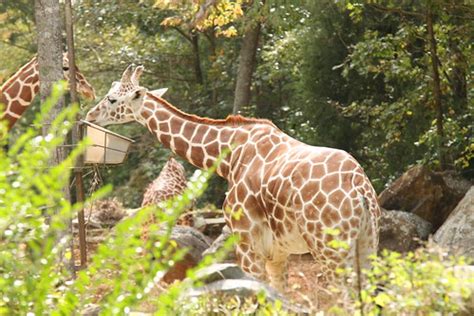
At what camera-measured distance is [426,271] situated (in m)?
5.15

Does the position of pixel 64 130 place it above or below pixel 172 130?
above

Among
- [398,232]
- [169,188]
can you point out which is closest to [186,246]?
[398,232]

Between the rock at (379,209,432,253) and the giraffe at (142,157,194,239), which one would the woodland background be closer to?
the rock at (379,209,432,253)

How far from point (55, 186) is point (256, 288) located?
248 centimetres

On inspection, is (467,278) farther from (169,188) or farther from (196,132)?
(169,188)

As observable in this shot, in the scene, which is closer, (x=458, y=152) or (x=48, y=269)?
(x=48, y=269)

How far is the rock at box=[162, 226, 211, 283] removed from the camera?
1191 cm

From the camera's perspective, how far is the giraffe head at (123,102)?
35.6ft

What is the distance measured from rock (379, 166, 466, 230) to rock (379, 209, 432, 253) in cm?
39

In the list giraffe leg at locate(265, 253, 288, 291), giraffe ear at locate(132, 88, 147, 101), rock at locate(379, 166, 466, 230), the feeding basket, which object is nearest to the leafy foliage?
giraffe leg at locate(265, 253, 288, 291)

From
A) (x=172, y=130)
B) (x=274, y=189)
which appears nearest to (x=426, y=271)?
(x=274, y=189)

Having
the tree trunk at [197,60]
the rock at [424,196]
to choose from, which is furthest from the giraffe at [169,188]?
the tree trunk at [197,60]

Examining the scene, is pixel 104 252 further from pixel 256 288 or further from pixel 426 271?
pixel 256 288

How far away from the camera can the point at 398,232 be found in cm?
1223
